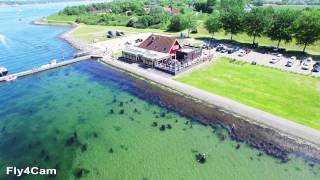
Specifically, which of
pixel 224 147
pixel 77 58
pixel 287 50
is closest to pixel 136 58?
pixel 77 58

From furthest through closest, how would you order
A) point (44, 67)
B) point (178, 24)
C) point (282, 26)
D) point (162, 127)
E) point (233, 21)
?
point (178, 24), point (233, 21), point (282, 26), point (44, 67), point (162, 127)

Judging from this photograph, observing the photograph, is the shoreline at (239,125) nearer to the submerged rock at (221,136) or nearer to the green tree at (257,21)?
the submerged rock at (221,136)

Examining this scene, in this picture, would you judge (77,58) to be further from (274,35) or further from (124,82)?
(274,35)

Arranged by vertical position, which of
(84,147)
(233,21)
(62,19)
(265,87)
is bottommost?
(84,147)

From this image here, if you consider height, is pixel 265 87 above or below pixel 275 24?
below

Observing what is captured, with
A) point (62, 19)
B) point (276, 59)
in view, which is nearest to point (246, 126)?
point (276, 59)

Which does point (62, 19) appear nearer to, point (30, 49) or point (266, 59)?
point (30, 49)
